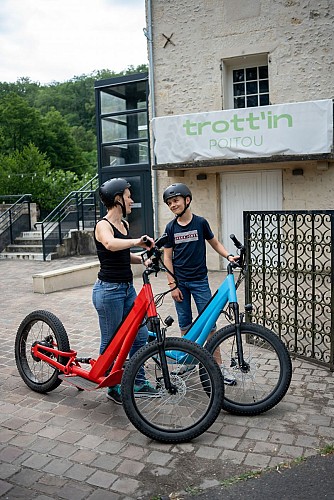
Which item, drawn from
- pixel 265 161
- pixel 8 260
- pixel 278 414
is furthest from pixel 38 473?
pixel 8 260

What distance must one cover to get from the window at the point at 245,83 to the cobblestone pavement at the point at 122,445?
852 centimetres

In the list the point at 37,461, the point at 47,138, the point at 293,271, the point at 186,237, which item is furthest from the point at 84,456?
the point at 47,138

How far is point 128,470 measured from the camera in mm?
3455

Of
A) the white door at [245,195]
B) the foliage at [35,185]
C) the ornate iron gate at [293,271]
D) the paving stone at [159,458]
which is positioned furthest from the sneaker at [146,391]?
the foliage at [35,185]

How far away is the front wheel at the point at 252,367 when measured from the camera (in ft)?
13.6

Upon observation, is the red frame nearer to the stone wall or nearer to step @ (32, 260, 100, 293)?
step @ (32, 260, 100, 293)

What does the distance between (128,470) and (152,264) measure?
4.68 ft

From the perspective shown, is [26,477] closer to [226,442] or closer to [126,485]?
[126,485]

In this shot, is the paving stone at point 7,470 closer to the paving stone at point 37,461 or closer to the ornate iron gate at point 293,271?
the paving stone at point 37,461

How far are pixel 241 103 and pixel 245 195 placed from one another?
2110 millimetres

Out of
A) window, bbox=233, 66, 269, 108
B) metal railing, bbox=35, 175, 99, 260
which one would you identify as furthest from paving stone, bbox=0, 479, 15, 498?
metal railing, bbox=35, 175, 99, 260

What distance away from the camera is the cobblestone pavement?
3.29 m

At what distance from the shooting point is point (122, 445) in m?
3.81

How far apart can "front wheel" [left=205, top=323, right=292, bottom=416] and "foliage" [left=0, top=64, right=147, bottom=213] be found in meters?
18.2
